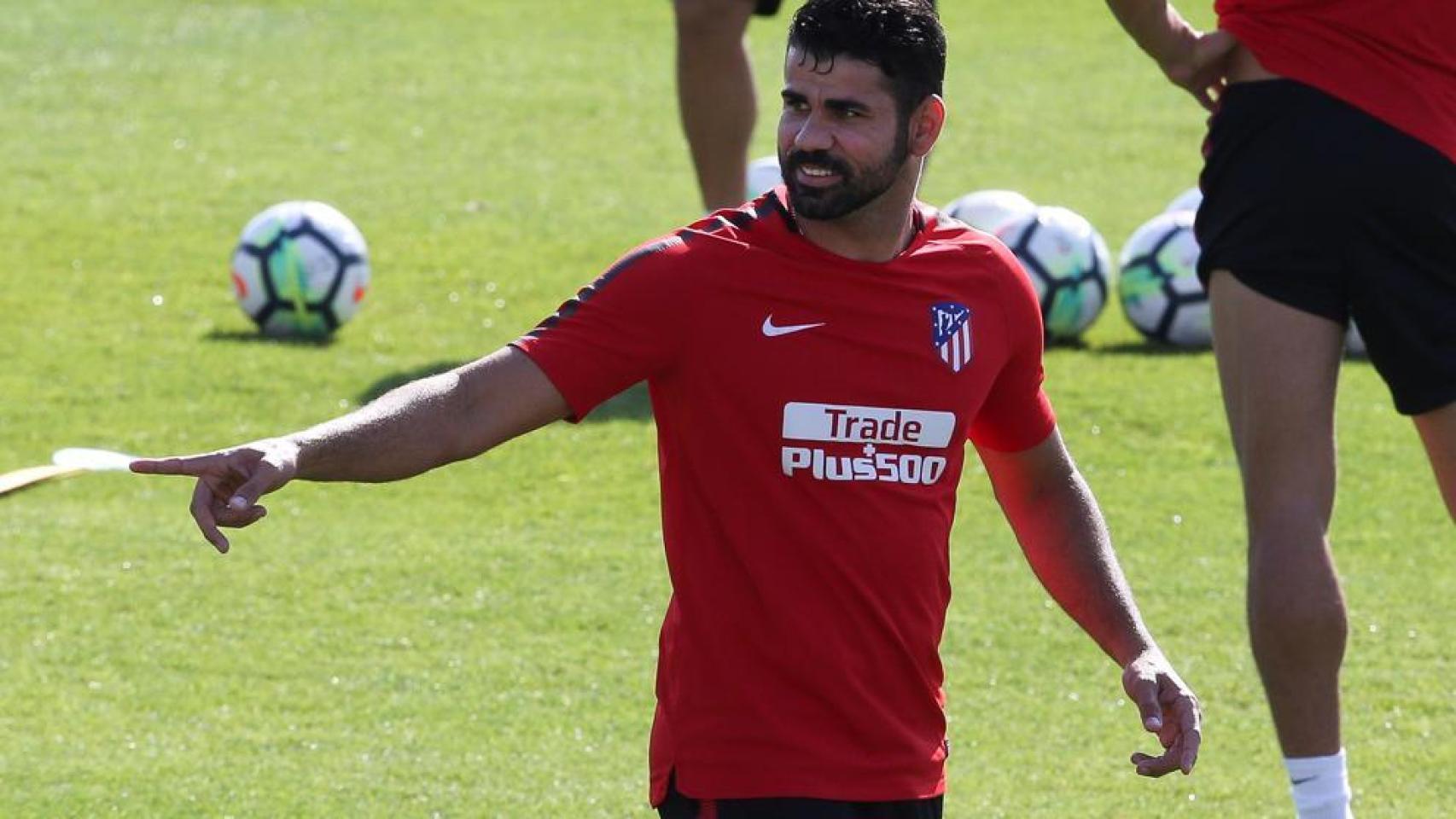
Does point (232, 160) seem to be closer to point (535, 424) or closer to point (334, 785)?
point (334, 785)

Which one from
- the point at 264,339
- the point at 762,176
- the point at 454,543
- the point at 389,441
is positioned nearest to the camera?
the point at 389,441

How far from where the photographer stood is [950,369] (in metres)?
3.65

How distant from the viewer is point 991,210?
30.0ft

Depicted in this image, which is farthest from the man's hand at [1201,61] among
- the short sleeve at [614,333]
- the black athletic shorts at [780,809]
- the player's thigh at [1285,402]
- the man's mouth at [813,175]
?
the black athletic shorts at [780,809]

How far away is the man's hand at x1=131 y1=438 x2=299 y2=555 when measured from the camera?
9.93 ft

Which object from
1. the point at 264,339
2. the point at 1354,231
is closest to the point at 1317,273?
the point at 1354,231

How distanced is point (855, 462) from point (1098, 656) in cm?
269

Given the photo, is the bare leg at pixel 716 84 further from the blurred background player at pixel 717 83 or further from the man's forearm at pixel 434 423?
the man's forearm at pixel 434 423

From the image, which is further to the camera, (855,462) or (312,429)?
(855,462)

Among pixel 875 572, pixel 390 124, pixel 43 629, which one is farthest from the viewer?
pixel 390 124

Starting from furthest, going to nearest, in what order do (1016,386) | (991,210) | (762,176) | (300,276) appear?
1. (762,176)
2. (991,210)
3. (300,276)
4. (1016,386)

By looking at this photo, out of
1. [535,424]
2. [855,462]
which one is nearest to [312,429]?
[535,424]

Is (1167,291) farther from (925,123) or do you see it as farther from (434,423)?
(434,423)

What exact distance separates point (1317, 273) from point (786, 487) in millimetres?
1330
